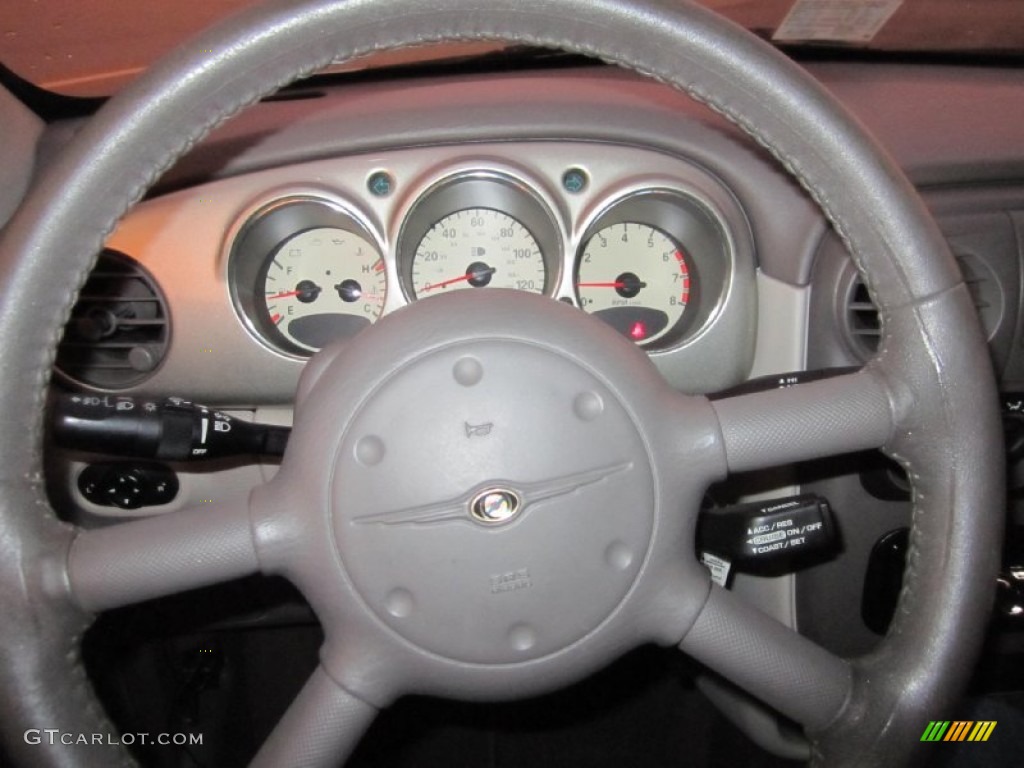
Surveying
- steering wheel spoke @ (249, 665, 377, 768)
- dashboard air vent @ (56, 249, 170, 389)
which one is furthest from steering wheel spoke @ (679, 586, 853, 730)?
dashboard air vent @ (56, 249, 170, 389)

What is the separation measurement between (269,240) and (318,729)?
860 millimetres

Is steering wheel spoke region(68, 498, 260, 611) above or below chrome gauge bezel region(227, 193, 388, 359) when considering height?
below

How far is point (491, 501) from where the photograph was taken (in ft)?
2.45

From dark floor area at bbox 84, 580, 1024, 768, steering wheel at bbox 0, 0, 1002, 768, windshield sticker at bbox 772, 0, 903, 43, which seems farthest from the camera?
dark floor area at bbox 84, 580, 1024, 768

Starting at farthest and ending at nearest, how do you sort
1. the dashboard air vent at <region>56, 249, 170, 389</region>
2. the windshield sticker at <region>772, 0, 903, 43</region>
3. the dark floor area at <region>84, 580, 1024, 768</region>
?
the dark floor area at <region>84, 580, 1024, 768</region> → the windshield sticker at <region>772, 0, 903, 43</region> → the dashboard air vent at <region>56, 249, 170, 389</region>

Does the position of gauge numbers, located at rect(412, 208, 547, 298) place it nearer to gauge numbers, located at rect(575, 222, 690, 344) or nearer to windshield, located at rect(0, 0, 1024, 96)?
gauge numbers, located at rect(575, 222, 690, 344)

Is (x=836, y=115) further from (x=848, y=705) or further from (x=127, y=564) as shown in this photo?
(x=127, y=564)

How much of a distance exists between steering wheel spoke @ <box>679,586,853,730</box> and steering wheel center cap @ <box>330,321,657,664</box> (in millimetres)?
87

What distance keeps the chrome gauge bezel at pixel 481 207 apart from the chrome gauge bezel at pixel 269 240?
0.05 metres

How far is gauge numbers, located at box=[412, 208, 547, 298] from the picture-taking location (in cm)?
139

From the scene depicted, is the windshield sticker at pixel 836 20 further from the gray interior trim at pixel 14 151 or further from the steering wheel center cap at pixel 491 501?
the gray interior trim at pixel 14 151

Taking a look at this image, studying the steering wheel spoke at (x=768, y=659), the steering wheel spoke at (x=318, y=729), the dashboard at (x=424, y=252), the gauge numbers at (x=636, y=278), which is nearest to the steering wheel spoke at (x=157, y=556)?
the steering wheel spoke at (x=318, y=729)

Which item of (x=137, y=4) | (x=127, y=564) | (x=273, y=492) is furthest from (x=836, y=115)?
(x=137, y=4)

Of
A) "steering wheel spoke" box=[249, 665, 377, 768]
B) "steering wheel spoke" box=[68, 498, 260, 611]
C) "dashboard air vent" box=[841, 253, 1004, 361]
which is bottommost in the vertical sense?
"steering wheel spoke" box=[249, 665, 377, 768]
